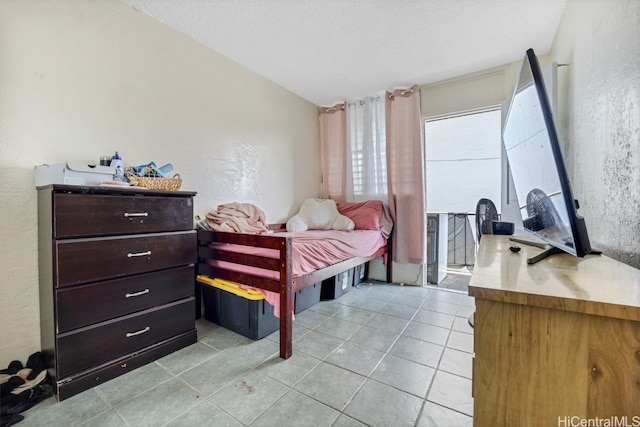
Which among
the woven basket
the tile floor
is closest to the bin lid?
the tile floor

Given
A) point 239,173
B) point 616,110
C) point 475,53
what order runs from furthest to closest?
1. point 239,173
2. point 475,53
3. point 616,110

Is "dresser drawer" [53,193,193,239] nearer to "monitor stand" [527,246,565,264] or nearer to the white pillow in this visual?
the white pillow

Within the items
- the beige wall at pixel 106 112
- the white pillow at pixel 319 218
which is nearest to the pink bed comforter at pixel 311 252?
the white pillow at pixel 319 218

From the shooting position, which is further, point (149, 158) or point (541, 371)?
point (149, 158)

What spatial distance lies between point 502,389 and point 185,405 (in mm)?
1373

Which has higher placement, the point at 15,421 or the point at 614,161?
the point at 614,161

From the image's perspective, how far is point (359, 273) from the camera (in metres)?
3.34

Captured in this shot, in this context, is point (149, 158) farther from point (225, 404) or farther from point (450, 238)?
point (450, 238)

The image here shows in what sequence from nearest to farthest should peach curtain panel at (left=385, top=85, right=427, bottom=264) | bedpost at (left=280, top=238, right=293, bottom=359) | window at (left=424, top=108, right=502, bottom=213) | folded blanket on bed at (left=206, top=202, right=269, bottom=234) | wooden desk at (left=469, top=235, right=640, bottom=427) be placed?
wooden desk at (left=469, top=235, right=640, bottom=427), bedpost at (left=280, top=238, right=293, bottom=359), folded blanket on bed at (left=206, top=202, right=269, bottom=234), peach curtain panel at (left=385, top=85, right=427, bottom=264), window at (left=424, top=108, right=502, bottom=213)

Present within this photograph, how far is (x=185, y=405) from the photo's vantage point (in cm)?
127

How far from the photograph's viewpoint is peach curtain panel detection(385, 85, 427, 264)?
3078 millimetres

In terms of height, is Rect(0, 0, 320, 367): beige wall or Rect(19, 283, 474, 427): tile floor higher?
Rect(0, 0, 320, 367): beige wall

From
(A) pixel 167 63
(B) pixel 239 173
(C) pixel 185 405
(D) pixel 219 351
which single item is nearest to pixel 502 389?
(C) pixel 185 405

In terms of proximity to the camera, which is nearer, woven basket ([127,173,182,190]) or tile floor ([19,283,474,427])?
tile floor ([19,283,474,427])
